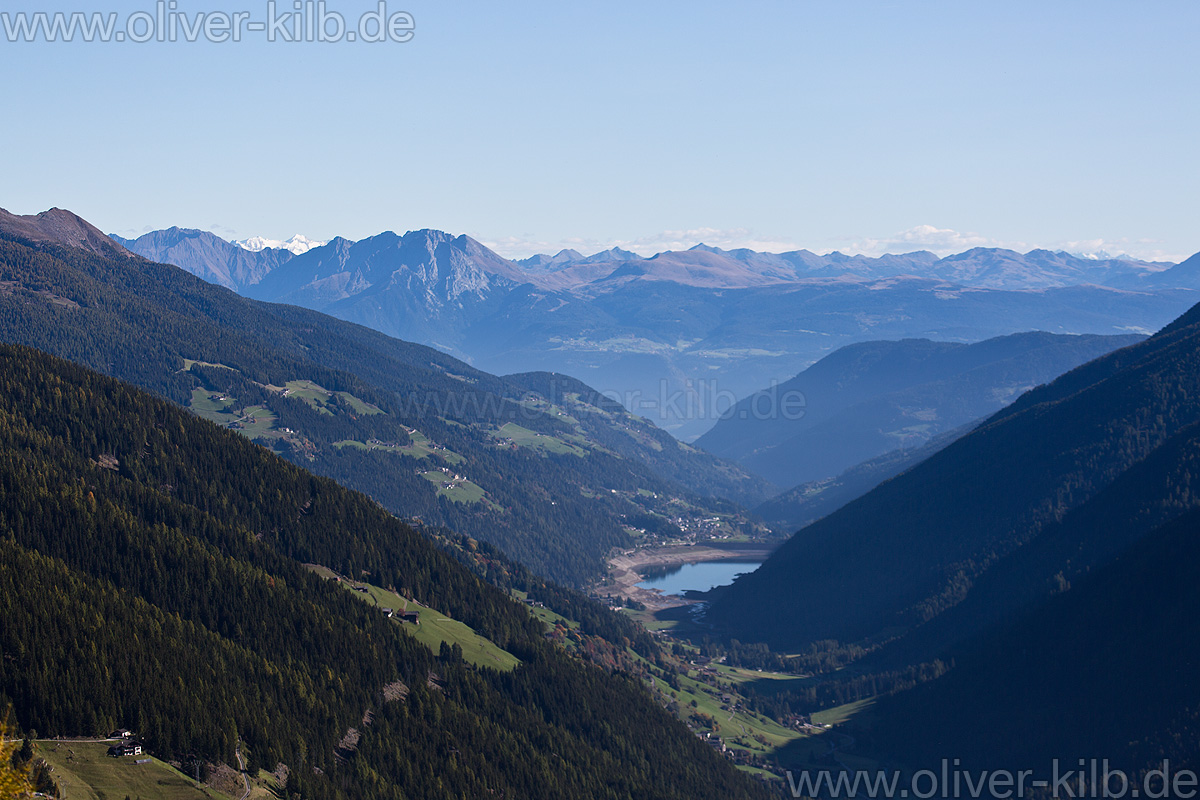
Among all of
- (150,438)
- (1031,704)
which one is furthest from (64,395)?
(1031,704)

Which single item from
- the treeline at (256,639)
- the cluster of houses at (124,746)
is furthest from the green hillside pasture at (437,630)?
the cluster of houses at (124,746)

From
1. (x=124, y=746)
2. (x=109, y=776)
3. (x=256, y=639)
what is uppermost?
(x=256, y=639)

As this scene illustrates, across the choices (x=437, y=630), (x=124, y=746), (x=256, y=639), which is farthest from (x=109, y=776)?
(x=437, y=630)

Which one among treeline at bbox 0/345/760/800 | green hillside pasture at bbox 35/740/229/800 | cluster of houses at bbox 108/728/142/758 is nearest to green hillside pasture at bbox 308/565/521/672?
treeline at bbox 0/345/760/800

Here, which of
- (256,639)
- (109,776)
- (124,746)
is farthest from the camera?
(256,639)

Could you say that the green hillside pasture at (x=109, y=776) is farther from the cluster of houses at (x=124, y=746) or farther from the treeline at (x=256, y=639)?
the treeline at (x=256, y=639)

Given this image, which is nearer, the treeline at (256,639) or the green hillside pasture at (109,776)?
the green hillside pasture at (109,776)

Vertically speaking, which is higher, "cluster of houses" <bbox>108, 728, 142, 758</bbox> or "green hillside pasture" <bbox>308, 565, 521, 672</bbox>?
"cluster of houses" <bbox>108, 728, 142, 758</bbox>

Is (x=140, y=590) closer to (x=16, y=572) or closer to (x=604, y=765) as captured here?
(x=16, y=572)

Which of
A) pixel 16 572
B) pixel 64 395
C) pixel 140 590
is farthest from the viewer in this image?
pixel 64 395

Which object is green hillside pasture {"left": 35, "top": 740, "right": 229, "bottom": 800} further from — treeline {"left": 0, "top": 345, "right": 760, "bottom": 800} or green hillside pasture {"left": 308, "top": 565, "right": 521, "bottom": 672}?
green hillside pasture {"left": 308, "top": 565, "right": 521, "bottom": 672}

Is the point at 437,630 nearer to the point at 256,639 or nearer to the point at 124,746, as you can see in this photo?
the point at 256,639

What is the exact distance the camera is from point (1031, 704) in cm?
18700

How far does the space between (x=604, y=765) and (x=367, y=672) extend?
4059 cm
